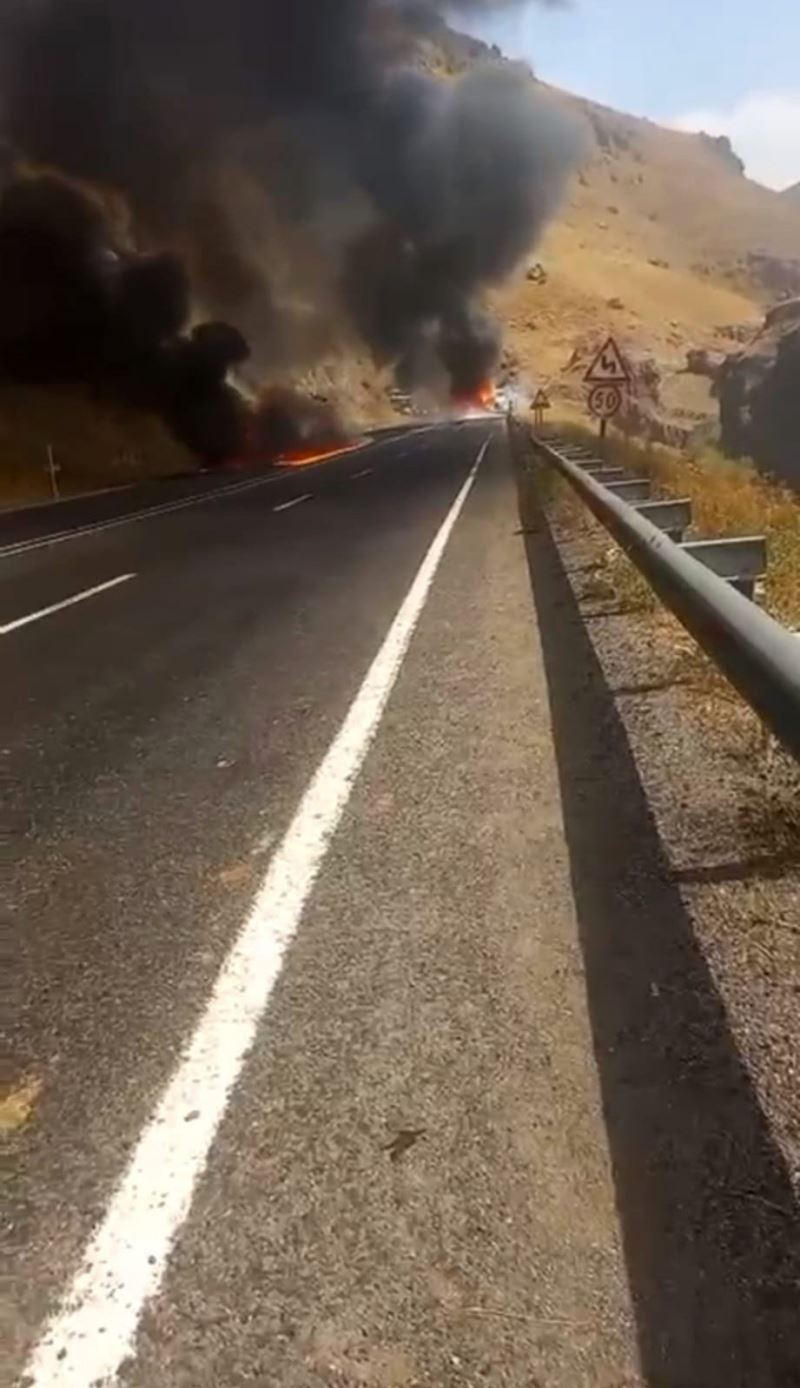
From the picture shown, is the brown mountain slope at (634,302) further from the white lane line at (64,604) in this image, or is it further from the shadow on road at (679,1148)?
the shadow on road at (679,1148)

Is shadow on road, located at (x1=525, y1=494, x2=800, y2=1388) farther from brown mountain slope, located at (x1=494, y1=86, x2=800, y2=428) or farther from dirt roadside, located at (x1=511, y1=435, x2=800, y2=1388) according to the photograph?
brown mountain slope, located at (x1=494, y1=86, x2=800, y2=428)

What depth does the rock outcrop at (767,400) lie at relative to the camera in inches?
1324

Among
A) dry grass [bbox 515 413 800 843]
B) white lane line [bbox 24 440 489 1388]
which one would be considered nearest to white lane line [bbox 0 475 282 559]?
dry grass [bbox 515 413 800 843]

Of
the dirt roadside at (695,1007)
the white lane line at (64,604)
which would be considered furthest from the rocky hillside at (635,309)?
the dirt roadside at (695,1007)

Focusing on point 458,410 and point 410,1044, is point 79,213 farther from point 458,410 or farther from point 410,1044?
point 458,410

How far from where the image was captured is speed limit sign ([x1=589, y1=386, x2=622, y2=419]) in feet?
52.5

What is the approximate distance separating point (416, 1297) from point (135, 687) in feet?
14.2

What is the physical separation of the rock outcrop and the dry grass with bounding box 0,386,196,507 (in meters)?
18.0

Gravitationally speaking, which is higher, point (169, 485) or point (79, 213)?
point (79, 213)

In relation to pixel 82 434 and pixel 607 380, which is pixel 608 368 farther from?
pixel 82 434

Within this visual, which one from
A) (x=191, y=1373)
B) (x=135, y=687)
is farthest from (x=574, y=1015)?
(x=135, y=687)

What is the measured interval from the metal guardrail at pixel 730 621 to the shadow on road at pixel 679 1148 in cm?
59

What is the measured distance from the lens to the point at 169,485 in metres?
24.4

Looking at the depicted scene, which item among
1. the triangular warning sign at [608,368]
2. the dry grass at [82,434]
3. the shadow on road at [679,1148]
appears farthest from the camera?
the dry grass at [82,434]
